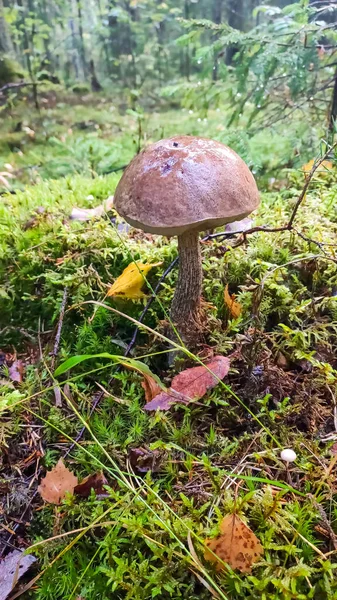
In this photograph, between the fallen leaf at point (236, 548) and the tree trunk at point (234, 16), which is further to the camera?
the tree trunk at point (234, 16)

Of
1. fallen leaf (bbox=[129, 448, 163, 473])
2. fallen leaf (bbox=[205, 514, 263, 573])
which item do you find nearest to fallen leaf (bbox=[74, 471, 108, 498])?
fallen leaf (bbox=[129, 448, 163, 473])

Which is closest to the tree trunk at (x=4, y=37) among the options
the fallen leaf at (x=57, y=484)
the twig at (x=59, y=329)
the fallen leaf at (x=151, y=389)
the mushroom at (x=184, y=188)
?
the twig at (x=59, y=329)

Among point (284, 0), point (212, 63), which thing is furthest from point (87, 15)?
point (212, 63)

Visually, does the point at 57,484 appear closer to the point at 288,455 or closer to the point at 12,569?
the point at 12,569

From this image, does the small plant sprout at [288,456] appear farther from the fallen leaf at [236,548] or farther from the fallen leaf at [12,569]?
the fallen leaf at [12,569]

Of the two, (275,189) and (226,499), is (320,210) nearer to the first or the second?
(275,189)

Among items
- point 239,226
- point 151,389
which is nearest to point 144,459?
point 151,389
